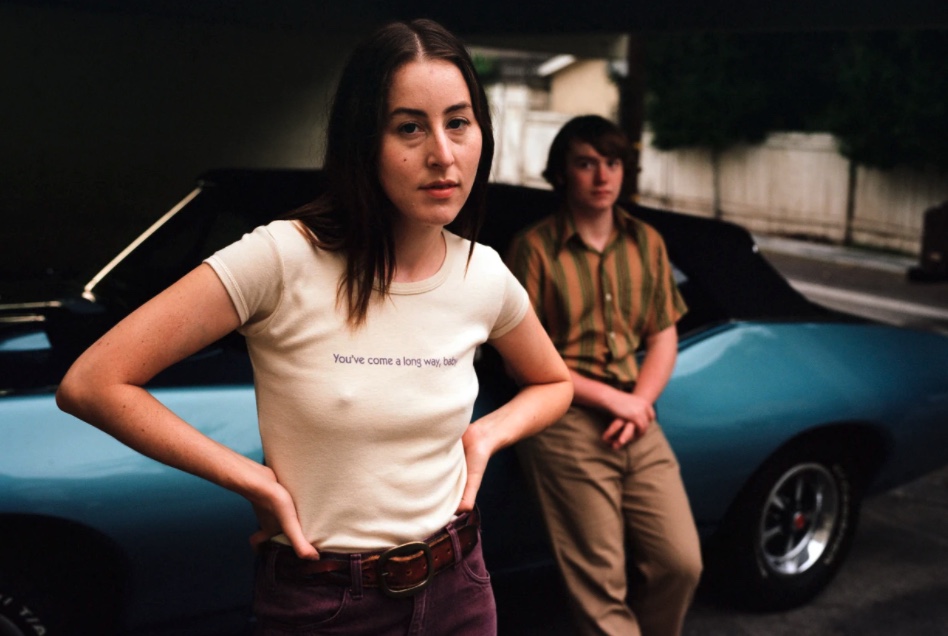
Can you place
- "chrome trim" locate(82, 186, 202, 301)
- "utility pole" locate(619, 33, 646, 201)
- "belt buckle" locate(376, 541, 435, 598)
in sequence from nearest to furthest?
"belt buckle" locate(376, 541, 435, 598)
"chrome trim" locate(82, 186, 202, 301)
"utility pole" locate(619, 33, 646, 201)

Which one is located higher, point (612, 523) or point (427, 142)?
point (427, 142)

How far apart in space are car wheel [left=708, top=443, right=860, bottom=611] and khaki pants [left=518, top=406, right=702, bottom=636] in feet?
2.38

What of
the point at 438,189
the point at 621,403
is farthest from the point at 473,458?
the point at 621,403

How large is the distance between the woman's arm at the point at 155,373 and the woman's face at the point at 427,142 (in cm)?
30

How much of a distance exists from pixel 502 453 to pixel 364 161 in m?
1.60

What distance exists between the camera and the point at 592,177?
9.52 ft

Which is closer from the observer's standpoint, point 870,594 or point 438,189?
point 438,189

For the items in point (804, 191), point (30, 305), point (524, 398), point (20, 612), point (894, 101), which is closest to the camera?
point (524, 398)

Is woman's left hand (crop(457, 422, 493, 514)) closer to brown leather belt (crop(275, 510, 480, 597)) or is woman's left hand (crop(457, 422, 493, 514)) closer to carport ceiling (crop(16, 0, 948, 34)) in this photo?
brown leather belt (crop(275, 510, 480, 597))

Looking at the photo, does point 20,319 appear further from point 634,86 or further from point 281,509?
point 634,86

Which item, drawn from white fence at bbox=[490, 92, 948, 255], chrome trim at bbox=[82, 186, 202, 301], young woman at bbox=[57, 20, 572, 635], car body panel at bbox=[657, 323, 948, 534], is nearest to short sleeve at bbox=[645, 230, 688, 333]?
car body panel at bbox=[657, 323, 948, 534]

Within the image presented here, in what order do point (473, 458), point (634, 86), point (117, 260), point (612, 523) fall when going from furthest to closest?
point (634, 86)
point (117, 260)
point (612, 523)
point (473, 458)

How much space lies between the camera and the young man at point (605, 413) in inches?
111

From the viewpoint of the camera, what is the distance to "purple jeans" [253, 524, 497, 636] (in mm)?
1535
